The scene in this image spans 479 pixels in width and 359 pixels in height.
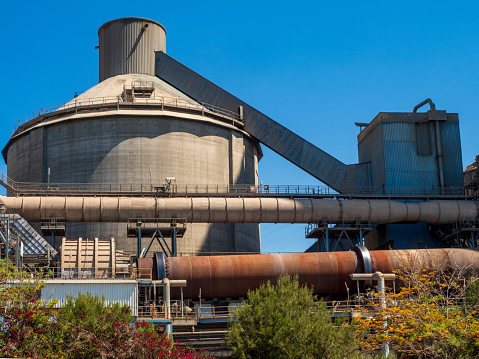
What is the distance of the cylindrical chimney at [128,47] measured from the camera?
201 ft

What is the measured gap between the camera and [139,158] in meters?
51.8

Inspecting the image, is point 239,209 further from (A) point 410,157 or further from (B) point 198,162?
(A) point 410,157

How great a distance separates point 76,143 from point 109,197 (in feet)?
25.9

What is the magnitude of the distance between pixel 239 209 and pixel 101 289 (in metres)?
16.1

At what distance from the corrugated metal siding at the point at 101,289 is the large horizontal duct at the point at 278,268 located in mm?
2197

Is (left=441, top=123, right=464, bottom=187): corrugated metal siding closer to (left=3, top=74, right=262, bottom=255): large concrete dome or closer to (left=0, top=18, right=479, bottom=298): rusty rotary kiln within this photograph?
(left=0, top=18, right=479, bottom=298): rusty rotary kiln

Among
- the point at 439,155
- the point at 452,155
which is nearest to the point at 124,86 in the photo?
the point at 439,155

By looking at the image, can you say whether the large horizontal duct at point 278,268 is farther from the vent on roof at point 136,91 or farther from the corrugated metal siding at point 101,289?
the vent on roof at point 136,91

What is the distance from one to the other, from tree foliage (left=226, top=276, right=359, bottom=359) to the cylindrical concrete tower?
2426 cm

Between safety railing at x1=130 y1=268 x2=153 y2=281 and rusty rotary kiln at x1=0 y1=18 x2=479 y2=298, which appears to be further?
rusty rotary kiln at x1=0 y1=18 x2=479 y2=298

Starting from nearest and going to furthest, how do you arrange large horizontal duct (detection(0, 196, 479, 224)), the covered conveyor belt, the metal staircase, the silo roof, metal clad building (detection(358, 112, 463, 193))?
the metal staircase < large horizontal duct (detection(0, 196, 479, 224)) < metal clad building (detection(358, 112, 463, 193)) < the covered conveyor belt < the silo roof

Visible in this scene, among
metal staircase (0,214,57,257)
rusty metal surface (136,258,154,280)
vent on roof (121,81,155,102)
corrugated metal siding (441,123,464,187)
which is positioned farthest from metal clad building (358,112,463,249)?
metal staircase (0,214,57,257)

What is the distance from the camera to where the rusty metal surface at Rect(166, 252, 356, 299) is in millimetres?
36000

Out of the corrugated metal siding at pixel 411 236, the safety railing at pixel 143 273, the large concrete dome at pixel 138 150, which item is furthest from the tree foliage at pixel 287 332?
the corrugated metal siding at pixel 411 236
